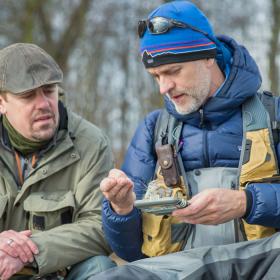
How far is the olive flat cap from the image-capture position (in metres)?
4.37

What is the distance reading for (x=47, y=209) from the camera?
4.29 metres

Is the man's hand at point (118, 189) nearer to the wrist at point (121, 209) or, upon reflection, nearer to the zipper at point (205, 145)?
the wrist at point (121, 209)

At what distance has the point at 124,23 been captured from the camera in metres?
16.5

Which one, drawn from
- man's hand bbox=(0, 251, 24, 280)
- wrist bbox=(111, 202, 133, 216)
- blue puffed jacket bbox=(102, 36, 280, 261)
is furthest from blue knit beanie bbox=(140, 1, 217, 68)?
man's hand bbox=(0, 251, 24, 280)

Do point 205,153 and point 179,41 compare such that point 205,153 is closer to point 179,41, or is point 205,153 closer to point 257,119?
point 257,119

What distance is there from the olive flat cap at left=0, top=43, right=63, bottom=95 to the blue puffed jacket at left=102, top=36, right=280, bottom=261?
812mm

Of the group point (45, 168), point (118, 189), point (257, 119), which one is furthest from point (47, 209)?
point (257, 119)

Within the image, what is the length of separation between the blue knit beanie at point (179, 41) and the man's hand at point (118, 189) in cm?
77

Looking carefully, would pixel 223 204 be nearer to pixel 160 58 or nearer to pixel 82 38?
pixel 160 58

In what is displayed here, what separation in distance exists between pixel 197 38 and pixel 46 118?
116 centimetres

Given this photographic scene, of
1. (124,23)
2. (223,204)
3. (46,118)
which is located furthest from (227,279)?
(124,23)

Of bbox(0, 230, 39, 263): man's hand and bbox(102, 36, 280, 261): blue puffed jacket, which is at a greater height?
bbox(102, 36, 280, 261): blue puffed jacket

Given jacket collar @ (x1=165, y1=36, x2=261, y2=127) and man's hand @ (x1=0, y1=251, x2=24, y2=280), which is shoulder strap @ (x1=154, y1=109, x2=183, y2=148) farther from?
man's hand @ (x1=0, y1=251, x2=24, y2=280)

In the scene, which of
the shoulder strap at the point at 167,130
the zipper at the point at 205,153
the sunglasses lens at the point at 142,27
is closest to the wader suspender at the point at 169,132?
the shoulder strap at the point at 167,130
